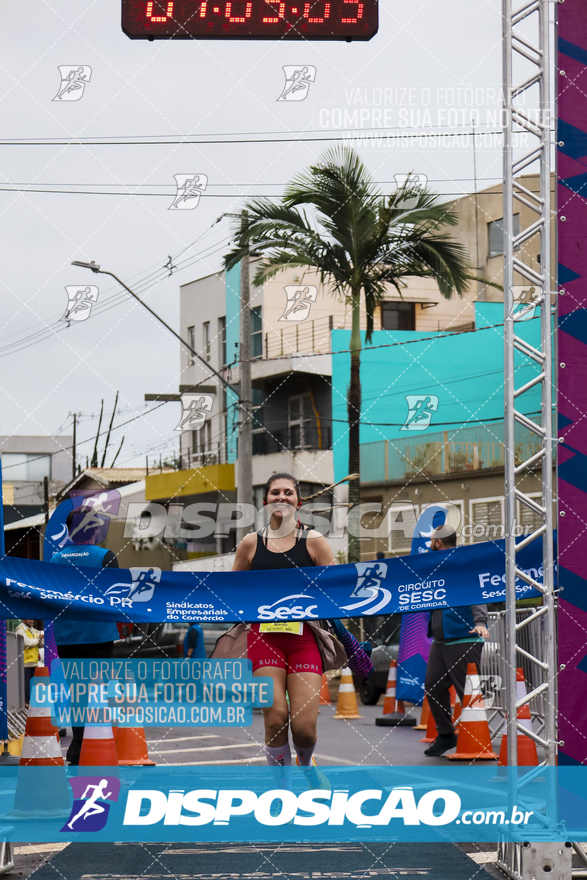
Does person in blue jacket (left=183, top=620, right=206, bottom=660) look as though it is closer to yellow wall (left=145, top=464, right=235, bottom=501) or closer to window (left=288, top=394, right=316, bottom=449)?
window (left=288, top=394, right=316, bottom=449)

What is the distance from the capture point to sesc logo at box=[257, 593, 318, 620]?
5324 millimetres

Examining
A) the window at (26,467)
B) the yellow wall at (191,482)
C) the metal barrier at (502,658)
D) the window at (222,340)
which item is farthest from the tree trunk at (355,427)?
the window at (26,467)

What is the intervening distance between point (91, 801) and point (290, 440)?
2568 cm

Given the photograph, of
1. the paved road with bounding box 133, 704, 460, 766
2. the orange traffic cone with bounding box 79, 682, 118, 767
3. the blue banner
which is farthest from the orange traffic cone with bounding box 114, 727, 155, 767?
the orange traffic cone with bounding box 79, 682, 118, 767

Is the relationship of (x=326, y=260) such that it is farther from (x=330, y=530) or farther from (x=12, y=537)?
(x=12, y=537)

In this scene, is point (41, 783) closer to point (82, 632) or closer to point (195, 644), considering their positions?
point (82, 632)

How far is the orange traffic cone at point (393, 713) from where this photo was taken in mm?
11734

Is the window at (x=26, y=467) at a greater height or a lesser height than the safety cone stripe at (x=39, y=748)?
greater

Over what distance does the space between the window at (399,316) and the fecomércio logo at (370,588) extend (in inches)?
988

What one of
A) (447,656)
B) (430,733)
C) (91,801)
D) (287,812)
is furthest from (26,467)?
(287,812)

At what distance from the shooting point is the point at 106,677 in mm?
6816

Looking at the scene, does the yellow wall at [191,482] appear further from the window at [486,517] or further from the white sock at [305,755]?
the white sock at [305,755]

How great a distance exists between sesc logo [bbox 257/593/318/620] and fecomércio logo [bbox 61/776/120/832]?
1.23 meters

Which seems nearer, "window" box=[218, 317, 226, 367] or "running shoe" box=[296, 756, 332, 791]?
"running shoe" box=[296, 756, 332, 791]
